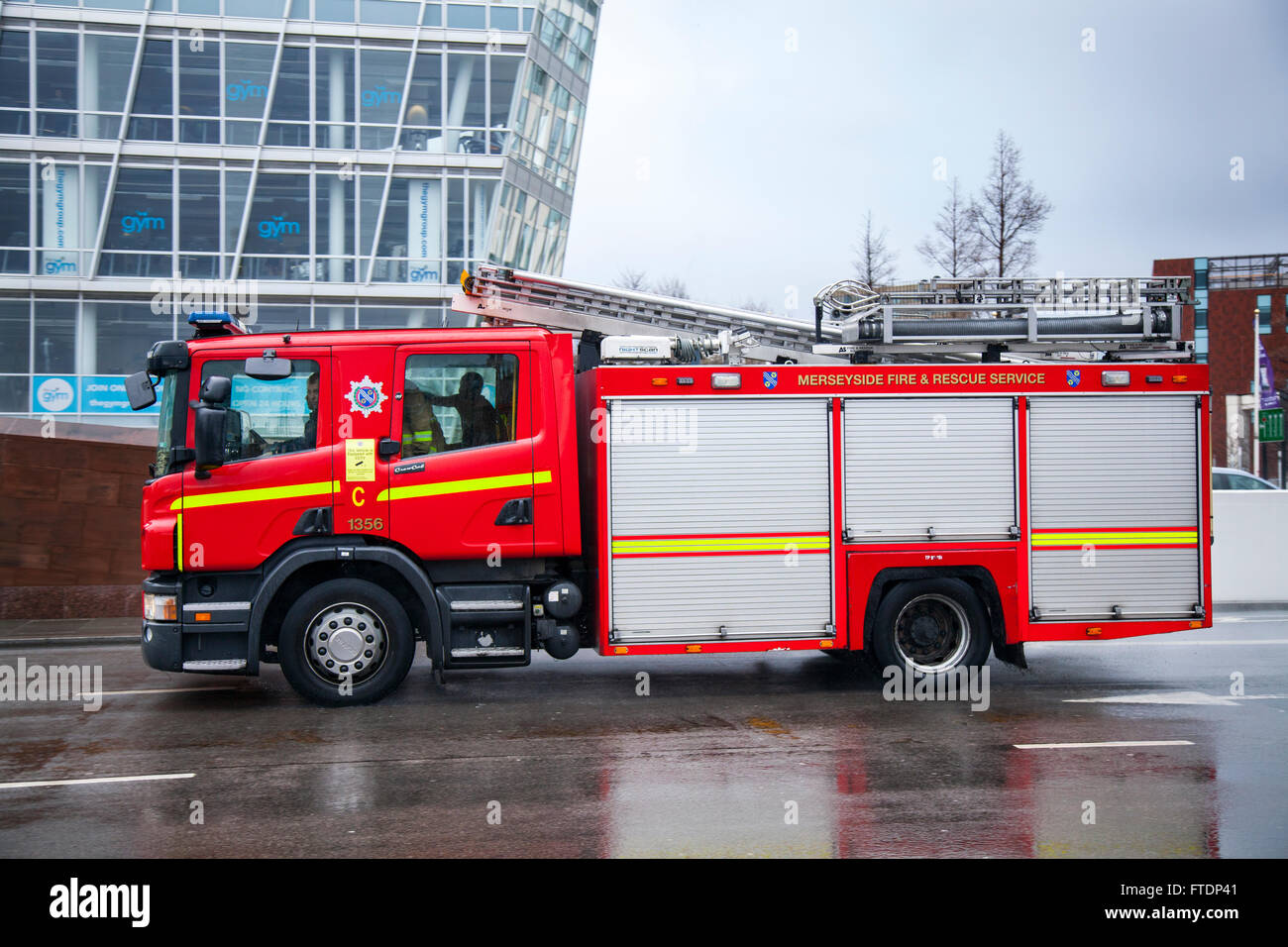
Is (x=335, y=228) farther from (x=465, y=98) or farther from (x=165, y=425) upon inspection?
(x=165, y=425)

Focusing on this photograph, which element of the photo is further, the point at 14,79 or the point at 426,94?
the point at 426,94

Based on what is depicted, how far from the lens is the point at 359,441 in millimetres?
8609

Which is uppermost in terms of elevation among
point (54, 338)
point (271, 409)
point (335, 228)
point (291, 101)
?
point (291, 101)

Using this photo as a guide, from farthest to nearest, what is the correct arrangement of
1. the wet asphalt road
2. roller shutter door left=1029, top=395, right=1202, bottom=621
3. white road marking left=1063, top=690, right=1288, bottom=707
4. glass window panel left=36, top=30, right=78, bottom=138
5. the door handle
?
1. glass window panel left=36, top=30, right=78, bottom=138
2. roller shutter door left=1029, top=395, right=1202, bottom=621
3. white road marking left=1063, top=690, right=1288, bottom=707
4. the door handle
5. the wet asphalt road

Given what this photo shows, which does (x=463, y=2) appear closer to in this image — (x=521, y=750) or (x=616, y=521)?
(x=616, y=521)

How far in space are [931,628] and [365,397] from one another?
492cm

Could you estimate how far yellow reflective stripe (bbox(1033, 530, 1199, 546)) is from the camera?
30.5 ft

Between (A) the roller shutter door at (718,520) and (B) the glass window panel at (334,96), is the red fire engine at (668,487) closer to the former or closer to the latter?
(A) the roller shutter door at (718,520)

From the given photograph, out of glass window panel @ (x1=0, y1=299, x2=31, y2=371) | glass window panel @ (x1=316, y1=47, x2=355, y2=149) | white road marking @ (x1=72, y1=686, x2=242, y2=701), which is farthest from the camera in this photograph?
glass window panel @ (x1=316, y1=47, x2=355, y2=149)

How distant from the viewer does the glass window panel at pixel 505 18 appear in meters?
29.0

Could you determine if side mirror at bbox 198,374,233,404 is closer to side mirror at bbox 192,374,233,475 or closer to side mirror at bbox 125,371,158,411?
side mirror at bbox 192,374,233,475

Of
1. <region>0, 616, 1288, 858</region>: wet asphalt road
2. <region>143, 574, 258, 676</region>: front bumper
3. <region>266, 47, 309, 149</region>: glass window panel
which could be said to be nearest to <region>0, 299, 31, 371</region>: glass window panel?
<region>266, 47, 309, 149</region>: glass window panel

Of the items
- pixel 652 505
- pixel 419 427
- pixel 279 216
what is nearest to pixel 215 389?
pixel 419 427

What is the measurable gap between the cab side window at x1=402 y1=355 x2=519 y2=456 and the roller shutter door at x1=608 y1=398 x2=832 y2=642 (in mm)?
881
